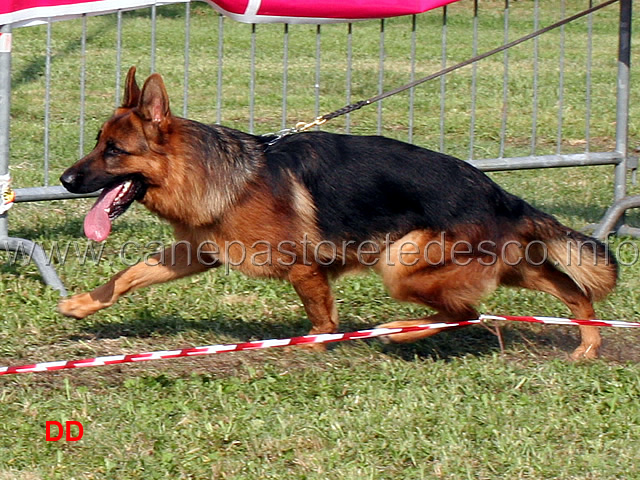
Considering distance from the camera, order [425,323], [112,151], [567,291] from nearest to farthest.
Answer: [112,151]
[425,323]
[567,291]

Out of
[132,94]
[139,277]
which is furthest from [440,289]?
[132,94]

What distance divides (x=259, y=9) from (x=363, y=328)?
2.13 meters

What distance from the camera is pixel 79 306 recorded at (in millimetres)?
4984

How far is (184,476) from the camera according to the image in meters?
3.76

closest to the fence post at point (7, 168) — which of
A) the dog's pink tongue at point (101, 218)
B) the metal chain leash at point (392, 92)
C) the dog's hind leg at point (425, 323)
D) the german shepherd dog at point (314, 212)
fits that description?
the german shepherd dog at point (314, 212)

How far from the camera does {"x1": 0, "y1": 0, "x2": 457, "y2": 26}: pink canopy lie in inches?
222

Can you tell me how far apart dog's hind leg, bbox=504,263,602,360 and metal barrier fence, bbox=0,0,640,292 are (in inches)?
67.5

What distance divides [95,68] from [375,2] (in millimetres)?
8158

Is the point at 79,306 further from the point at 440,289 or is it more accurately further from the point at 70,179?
the point at 440,289

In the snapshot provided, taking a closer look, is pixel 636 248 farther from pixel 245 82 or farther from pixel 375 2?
pixel 245 82

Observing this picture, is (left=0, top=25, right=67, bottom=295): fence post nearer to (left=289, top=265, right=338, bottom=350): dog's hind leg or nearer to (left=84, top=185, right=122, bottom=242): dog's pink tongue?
(left=84, top=185, right=122, bottom=242): dog's pink tongue

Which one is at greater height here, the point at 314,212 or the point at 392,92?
the point at 392,92

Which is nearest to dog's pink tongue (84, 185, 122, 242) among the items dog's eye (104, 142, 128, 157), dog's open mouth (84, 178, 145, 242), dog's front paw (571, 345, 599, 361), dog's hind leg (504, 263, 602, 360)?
dog's open mouth (84, 178, 145, 242)

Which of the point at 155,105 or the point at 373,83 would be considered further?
the point at 373,83
